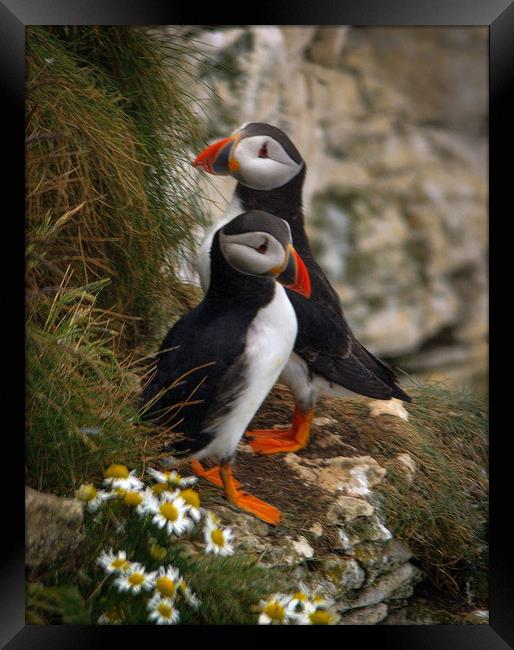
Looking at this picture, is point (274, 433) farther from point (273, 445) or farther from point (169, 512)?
point (169, 512)

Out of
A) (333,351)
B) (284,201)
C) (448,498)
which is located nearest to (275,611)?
(448,498)

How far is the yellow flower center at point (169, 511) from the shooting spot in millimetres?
2467

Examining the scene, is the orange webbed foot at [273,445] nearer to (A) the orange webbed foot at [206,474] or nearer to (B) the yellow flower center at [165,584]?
(A) the orange webbed foot at [206,474]

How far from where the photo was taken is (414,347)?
3.37 meters

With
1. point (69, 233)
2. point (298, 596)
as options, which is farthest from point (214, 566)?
point (69, 233)

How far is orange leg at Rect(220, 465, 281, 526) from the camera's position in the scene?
2.75 meters

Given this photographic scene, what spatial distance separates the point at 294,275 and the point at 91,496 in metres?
0.74

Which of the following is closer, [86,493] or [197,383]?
[86,493]

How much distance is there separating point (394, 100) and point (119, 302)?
37.2 inches

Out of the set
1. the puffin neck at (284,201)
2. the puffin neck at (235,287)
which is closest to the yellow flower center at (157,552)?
the puffin neck at (235,287)

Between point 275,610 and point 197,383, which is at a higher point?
point 197,383

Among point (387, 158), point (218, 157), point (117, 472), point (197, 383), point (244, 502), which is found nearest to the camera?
point (117, 472)

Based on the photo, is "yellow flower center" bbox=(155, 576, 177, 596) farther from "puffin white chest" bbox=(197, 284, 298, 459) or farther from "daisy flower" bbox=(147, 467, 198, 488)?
"puffin white chest" bbox=(197, 284, 298, 459)

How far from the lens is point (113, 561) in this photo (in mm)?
2459
